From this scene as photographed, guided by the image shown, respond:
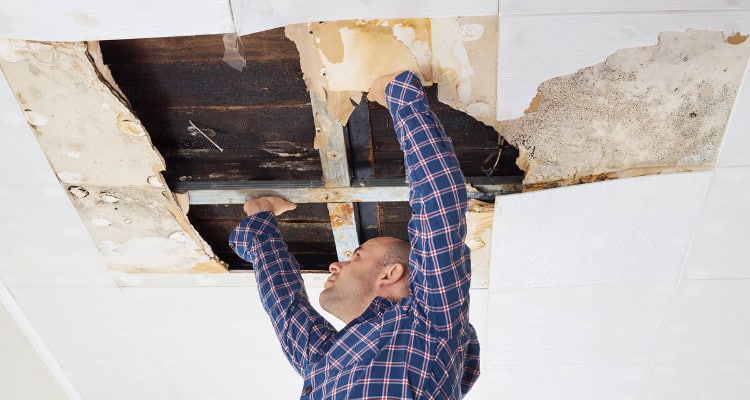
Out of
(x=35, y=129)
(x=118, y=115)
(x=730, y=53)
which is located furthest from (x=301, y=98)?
(x=730, y=53)

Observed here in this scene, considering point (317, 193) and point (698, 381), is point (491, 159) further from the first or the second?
point (698, 381)

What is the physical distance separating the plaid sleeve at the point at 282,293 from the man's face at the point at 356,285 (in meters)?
0.07

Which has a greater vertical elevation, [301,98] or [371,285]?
[301,98]

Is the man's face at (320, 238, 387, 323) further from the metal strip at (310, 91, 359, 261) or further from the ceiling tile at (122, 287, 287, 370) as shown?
the ceiling tile at (122, 287, 287, 370)

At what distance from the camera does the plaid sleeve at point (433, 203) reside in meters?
1.36

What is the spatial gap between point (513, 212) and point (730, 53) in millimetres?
679

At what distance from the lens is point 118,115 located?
5.33 ft

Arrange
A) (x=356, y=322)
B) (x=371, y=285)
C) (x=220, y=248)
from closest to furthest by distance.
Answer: (x=356, y=322) < (x=371, y=285) < (x=220, y=248)

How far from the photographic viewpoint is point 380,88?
4.88 feet

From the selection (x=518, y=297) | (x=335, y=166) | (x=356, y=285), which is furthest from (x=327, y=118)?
(x=518, y=297)

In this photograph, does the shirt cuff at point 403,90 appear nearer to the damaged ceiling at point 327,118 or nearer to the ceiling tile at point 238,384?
the damaged ceiling at point 327,118

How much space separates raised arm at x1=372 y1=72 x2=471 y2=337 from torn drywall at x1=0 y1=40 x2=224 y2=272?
2.54 feet

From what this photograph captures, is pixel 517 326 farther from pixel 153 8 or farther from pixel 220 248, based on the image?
pixel 153 8

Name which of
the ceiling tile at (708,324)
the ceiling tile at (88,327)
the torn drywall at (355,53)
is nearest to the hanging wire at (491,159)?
the torn drywall at (355,53)
